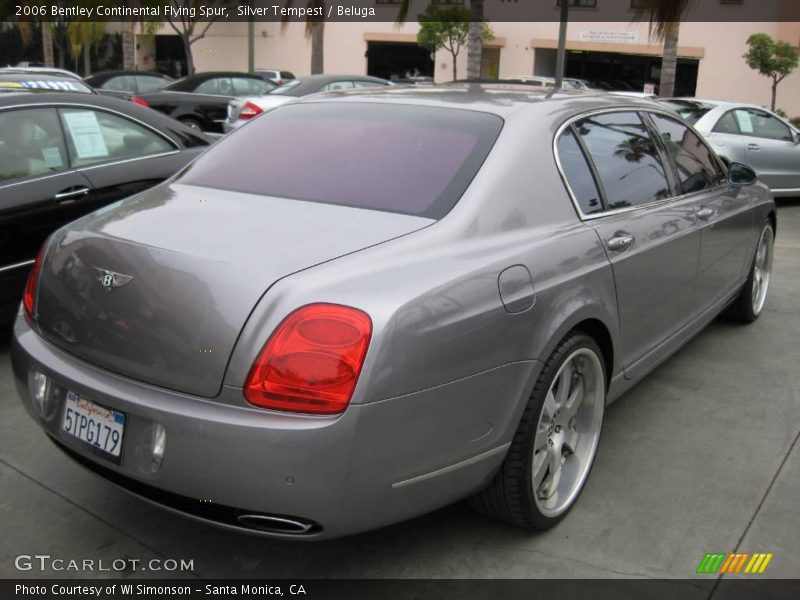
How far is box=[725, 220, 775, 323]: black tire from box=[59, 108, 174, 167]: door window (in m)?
3.83

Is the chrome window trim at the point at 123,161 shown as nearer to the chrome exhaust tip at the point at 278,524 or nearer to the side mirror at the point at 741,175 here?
the chrome exhaust tip at the point at 278,524

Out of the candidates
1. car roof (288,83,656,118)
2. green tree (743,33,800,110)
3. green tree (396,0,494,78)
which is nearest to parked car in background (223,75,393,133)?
green tree (396,0,494,78)

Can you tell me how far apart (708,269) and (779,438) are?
2.98 feet

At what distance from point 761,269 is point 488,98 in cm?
301

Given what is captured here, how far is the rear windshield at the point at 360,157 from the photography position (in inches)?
116

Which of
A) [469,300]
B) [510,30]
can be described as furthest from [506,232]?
[510,30]

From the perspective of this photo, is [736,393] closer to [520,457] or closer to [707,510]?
[707,510]

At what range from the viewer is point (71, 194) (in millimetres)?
4871

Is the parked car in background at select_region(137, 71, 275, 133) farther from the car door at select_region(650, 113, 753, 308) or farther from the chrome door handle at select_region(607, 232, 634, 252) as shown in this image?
the chrome door handle at select_region(607, 232, 634, 252)

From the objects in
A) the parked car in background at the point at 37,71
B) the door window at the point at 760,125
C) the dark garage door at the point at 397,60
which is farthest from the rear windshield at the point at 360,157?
the dark garage door at the point at 397,60

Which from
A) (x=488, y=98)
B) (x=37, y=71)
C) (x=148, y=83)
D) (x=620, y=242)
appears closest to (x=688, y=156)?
(x=620, y=242)

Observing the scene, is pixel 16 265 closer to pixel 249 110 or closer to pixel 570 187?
pixel 570 187

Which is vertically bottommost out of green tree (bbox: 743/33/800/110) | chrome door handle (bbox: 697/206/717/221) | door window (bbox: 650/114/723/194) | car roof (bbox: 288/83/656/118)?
chrome door handle (bbox: 697/206/717/221)

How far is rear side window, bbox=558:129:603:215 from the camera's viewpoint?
10.6 ft
